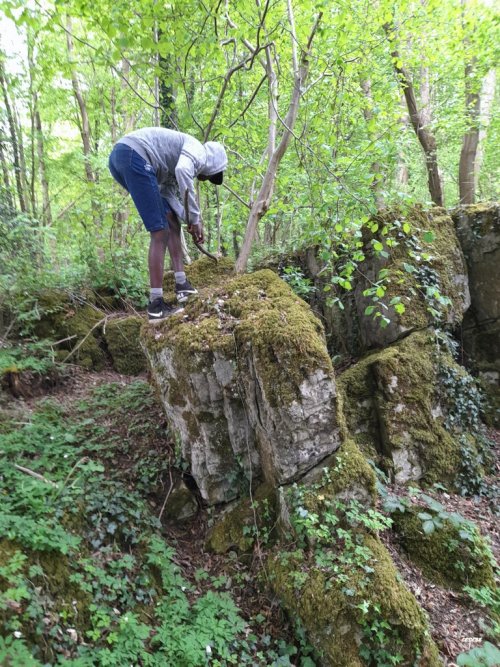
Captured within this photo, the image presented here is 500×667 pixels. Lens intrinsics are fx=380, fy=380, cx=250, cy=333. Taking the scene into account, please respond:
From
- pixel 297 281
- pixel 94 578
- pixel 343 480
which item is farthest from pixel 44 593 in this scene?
pixel 297 281

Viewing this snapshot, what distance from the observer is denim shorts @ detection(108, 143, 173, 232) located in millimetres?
3646

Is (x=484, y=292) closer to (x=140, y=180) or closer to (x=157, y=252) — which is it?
(x=157, y=252)

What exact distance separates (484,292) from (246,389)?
4.84 meters

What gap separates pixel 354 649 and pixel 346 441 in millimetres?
1497

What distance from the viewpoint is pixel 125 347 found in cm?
620

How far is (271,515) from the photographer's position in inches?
135

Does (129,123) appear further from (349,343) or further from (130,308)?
(349,343)

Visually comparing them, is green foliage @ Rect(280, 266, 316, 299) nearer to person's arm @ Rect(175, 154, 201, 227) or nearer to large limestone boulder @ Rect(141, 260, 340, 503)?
large limestone boulder @ Rect(141, 260, 340, 503)

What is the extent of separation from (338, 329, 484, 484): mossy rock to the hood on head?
9.81 ft

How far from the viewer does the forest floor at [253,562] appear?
2.99 meters

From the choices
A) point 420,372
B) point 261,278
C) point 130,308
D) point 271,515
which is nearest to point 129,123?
point 130,308

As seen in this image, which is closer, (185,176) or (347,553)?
(347,553)

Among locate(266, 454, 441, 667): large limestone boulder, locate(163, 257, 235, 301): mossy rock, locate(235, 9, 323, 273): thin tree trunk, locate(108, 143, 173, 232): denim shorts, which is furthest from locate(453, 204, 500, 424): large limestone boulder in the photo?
locate(108, 143, 173, 232): denim shorts

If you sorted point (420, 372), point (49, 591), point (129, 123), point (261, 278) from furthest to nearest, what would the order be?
point (129, 123) → point (420, 372) → point (261, 278) → point (49, 591)
